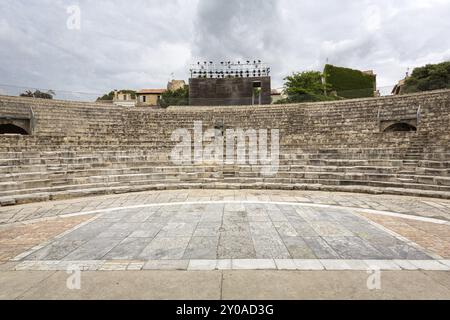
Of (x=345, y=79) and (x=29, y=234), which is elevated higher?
(x=345, y=79)

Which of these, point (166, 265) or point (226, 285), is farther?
point (166, 265)

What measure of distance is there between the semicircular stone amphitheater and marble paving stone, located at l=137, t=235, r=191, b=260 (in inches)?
229

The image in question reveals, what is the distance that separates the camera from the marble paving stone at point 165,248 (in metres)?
4.40

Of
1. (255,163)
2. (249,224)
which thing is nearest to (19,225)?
(249,224)

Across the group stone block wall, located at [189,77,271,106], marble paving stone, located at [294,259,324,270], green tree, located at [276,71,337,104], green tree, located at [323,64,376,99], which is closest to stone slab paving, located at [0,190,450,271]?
marble paving stone, located at [294,259,324,270]

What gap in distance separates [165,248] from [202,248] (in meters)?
0.69

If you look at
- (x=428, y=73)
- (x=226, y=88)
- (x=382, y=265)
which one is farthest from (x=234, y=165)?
→ (x=428, y=73)

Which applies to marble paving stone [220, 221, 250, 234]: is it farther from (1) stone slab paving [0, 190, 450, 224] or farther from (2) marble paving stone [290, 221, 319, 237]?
(1) stone slab paving [0, 190, 450, 224]

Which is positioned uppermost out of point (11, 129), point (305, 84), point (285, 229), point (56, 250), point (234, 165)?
point (305, 84)

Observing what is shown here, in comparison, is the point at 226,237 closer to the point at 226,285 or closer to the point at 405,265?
the point at 226,285

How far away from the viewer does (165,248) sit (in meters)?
4.76

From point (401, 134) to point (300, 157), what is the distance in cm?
537

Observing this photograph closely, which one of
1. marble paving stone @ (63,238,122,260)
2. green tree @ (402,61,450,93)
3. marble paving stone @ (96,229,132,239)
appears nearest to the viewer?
marble paving stone @ (63,238,122,260)

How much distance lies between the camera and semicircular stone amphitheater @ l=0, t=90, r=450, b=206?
32.5 ft
